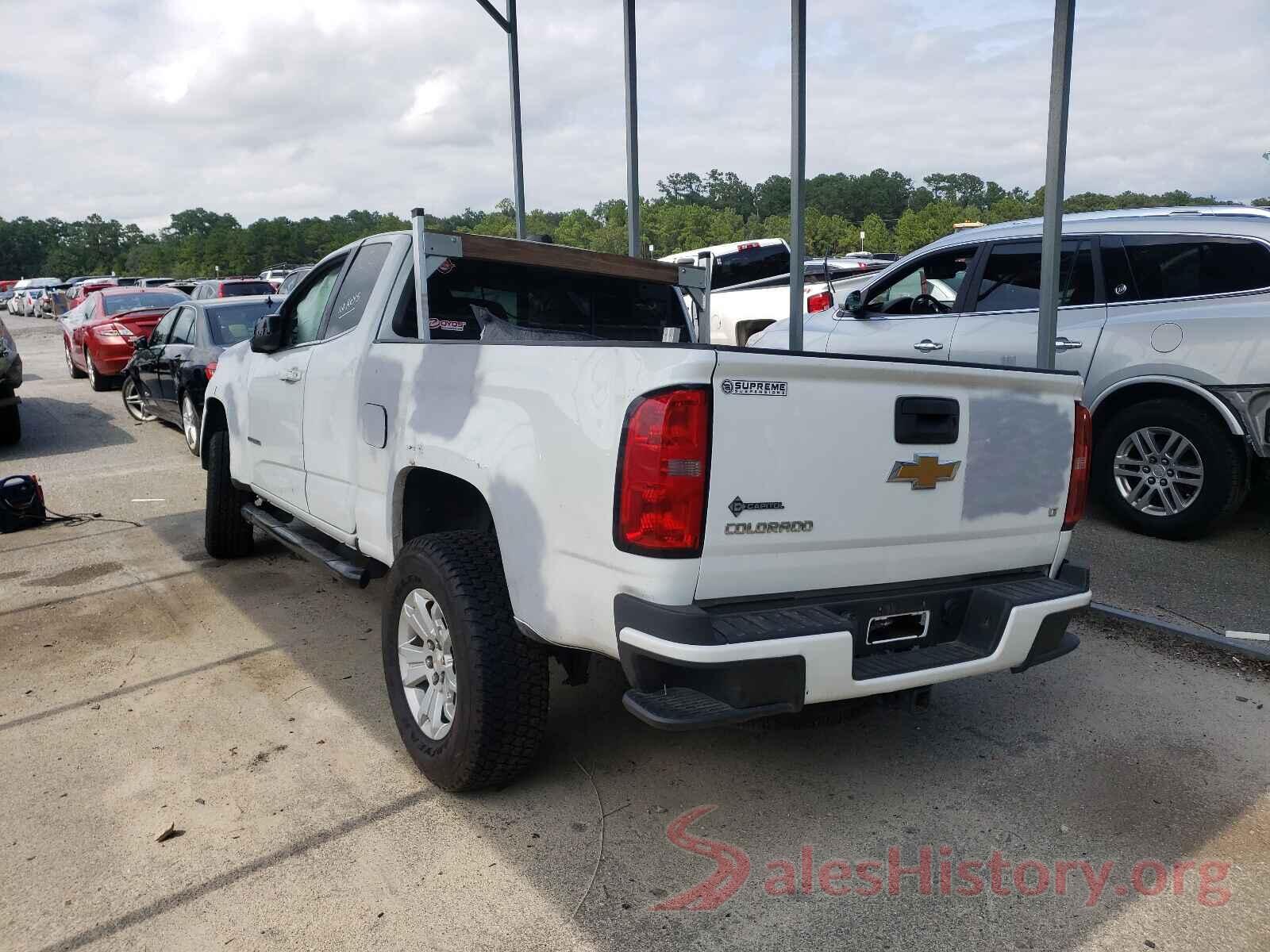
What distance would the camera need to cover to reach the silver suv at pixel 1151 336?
5.69 metres

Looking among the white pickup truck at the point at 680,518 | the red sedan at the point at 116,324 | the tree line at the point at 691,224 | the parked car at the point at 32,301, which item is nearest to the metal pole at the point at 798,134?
the white pickup truck at the point at 680,518

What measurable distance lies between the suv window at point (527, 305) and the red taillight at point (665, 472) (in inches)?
64.0

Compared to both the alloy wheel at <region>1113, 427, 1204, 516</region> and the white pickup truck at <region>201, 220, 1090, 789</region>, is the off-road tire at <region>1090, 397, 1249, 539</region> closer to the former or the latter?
the alloy wheel at <region>1113, 427, 1204, 516</region>

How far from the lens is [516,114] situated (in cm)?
938

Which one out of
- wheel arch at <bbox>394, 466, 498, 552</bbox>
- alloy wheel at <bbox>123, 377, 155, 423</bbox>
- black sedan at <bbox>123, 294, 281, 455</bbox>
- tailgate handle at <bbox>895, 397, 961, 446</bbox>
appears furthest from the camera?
alloy wheel at <bbox>123, 377, 155, 423</bbox>

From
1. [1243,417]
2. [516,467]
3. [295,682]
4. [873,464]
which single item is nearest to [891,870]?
[873,464]

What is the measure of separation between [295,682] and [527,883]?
189 cm

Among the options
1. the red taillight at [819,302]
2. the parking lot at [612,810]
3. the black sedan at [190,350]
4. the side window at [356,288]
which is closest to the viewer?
the parking lot at [612,810]

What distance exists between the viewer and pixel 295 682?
426cm

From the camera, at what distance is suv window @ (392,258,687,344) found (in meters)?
4.07

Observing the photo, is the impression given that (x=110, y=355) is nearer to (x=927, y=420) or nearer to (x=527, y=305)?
(x=527, y=305)

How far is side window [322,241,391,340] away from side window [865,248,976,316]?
174 inches

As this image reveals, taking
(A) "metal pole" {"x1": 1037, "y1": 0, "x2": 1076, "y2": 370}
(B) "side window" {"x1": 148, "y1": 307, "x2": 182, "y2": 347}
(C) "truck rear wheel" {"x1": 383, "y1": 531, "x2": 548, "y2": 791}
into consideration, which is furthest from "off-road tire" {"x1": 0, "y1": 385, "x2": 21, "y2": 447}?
(A) "metal pole" {"x1": 1037, "y1": 0, "x2": 1076, "y2": 370}

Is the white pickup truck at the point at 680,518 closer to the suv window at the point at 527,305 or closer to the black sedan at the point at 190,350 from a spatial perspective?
the suv window at the point at 527,305
